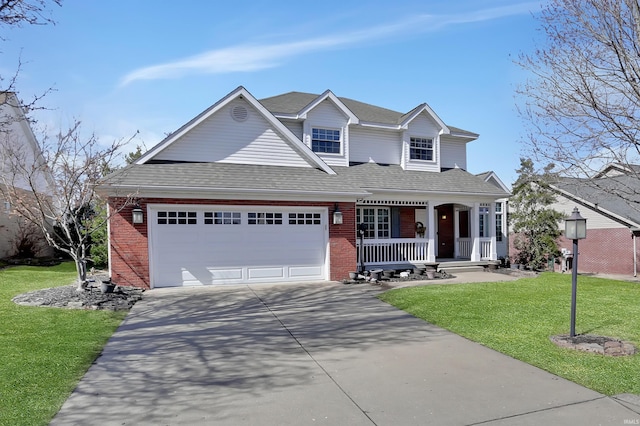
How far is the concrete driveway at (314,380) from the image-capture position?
373 cm

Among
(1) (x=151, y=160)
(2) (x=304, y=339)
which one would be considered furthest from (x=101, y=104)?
(2) (x=304, y=339)

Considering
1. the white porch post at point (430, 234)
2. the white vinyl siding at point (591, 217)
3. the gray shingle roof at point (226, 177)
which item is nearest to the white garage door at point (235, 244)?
the gray shingle roof at point (226, 177)

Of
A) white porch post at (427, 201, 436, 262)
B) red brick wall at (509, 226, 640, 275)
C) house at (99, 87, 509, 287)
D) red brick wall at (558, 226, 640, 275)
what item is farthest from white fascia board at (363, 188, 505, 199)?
red brick wall at (558, 226, 640, 275)

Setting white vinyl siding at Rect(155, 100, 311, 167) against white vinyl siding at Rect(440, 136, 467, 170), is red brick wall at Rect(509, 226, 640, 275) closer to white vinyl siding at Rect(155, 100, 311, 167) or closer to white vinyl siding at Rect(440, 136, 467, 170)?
white vinyl siding at Rect(440, 136, 467, 170)

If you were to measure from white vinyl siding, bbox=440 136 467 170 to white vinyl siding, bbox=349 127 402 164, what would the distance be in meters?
2.54

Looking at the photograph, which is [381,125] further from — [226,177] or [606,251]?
[606,251]

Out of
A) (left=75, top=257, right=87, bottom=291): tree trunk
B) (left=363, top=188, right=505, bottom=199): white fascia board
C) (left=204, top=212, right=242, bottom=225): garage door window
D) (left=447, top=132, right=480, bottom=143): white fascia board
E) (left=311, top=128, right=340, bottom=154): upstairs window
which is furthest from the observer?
(left=447, top=132, right=480, bottom=143): white fascia board

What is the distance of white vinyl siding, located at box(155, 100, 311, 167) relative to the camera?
12.7 meters

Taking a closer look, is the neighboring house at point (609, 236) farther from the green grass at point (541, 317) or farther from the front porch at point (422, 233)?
the green grass at point (541, 317)

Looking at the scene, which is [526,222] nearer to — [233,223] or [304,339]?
[233,223]

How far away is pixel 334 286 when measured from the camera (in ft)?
39.3

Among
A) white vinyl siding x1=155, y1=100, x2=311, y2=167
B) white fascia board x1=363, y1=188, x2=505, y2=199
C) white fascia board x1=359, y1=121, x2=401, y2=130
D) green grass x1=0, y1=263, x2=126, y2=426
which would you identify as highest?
white fascia board x1=359, y1=121, x2=401, y2=130

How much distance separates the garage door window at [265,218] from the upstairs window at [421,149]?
25.9 ft

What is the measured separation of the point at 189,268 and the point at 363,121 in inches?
379
